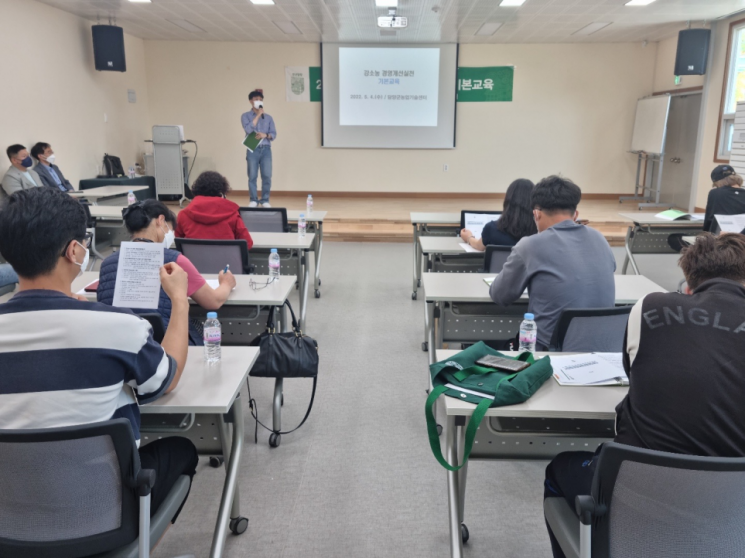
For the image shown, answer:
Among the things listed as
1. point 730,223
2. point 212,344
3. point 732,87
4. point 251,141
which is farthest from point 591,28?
point 212,344

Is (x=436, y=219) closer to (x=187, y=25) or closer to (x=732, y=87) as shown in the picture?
(x=732, y=87)

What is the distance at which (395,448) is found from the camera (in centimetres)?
266

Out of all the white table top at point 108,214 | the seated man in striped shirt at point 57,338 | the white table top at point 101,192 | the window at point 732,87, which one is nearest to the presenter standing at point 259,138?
the white table top at point 101,192

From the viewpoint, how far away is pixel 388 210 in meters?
9.12

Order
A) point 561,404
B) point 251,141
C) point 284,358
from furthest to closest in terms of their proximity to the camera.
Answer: point 251,141 < point 284,358 < point 561,404

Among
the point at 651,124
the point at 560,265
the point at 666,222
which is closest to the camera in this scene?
the point at 560,265

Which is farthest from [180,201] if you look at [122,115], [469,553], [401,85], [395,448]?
[469,553]

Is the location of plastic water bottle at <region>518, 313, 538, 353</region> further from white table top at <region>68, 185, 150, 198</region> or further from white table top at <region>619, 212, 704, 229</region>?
white table top at <region>68, 185, 150, 198</region>

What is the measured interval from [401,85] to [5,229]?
9518 millimetres

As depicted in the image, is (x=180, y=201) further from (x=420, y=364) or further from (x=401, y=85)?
(x=420, y=364)

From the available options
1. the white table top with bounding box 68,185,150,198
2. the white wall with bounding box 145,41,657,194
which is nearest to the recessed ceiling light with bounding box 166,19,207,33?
the white wall with bounding box 145,41,657,194

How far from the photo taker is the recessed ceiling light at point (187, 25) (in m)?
8.46

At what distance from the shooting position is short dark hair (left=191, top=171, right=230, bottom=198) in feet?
12.2

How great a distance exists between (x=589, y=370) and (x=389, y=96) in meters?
9.07
